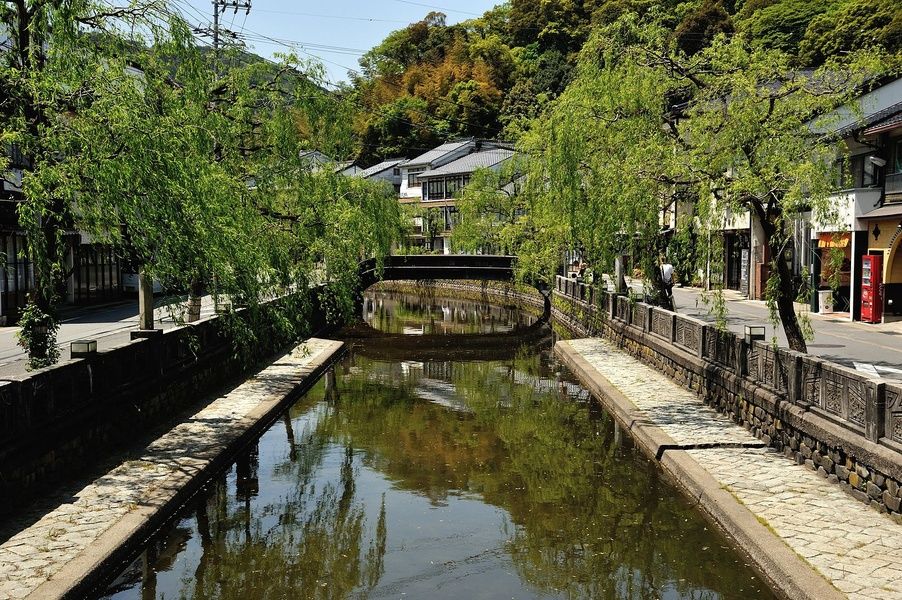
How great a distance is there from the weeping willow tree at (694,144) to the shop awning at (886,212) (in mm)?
9260

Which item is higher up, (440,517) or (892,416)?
(892,416)

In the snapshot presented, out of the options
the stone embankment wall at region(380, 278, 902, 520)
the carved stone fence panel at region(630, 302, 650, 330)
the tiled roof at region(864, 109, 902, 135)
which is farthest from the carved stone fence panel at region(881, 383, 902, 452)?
the tiled roof at region(864, 109, 902, 135)

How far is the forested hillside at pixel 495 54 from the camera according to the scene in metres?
65.4

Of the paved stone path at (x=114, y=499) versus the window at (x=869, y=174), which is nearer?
the paved stone path at (x=114, y=499)

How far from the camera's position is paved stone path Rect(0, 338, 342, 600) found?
892 cm

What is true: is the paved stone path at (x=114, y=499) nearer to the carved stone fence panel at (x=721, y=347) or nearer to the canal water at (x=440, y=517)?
the canal water at (x=440, y=517)

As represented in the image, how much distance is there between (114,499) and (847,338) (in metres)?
20.8

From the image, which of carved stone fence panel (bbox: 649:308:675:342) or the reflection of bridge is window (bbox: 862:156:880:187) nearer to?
carved stone fence panel (bbox: 649:308:675:342)

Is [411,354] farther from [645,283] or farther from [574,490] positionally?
[574,490]

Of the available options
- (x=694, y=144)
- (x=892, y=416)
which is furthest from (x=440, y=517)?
(x=694, y=144)

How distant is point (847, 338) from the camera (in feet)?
80.7

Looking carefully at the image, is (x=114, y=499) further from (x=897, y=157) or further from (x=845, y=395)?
(x=897, y=157)

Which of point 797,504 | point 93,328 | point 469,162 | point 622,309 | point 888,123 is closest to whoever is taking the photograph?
point 797,504

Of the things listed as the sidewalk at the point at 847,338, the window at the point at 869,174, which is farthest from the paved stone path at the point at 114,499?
the window at the point at 869,174
